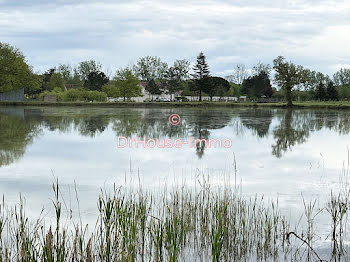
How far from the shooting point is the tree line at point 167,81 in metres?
66.0

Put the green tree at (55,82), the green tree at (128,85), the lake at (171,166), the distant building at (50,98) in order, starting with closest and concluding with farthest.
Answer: the lake at (171,166) < the distant building at (50,98) < the green tree at (128,85) < the green tree at (55,82)

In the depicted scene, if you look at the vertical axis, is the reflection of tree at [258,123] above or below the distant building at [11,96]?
below

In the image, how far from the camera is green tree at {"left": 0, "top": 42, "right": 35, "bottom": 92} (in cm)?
6912

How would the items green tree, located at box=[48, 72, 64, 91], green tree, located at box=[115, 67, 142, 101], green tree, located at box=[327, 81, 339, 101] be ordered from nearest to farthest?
green tree, located at box=[327, 81, 339, 101] < green tree, located at box=[115, 67, 142, 101] < green tree, located at box=[48, 72, 64, 91]

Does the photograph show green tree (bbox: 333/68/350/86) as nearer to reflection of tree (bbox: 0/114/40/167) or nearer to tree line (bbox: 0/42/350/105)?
tree line (bbox: 0/42/350/105)

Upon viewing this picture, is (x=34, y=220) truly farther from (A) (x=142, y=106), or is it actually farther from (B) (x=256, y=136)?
(A) (x=142, y=106)

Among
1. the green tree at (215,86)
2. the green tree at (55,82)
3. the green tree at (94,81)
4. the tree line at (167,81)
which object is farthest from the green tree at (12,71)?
the green tree at (215,86)

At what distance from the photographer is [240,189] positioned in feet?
29.4

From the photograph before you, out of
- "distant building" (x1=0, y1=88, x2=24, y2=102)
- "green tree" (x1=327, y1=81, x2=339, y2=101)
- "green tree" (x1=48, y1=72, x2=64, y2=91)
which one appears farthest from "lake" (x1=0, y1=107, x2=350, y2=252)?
"green tree" (x1=48, y1=72, x2=64, y2=91)

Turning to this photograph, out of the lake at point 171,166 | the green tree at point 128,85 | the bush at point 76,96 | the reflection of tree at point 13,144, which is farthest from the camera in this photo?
the green tree at point 128,85

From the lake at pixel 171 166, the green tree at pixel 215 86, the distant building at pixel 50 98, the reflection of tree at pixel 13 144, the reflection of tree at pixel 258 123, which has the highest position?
the green tree at pixel 215 86

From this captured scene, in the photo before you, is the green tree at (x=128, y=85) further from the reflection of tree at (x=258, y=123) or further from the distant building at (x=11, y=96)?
the reflection of tree at (x=258, y=123)

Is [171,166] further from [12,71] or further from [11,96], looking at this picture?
[11,96]

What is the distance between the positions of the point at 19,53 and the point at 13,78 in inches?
336
